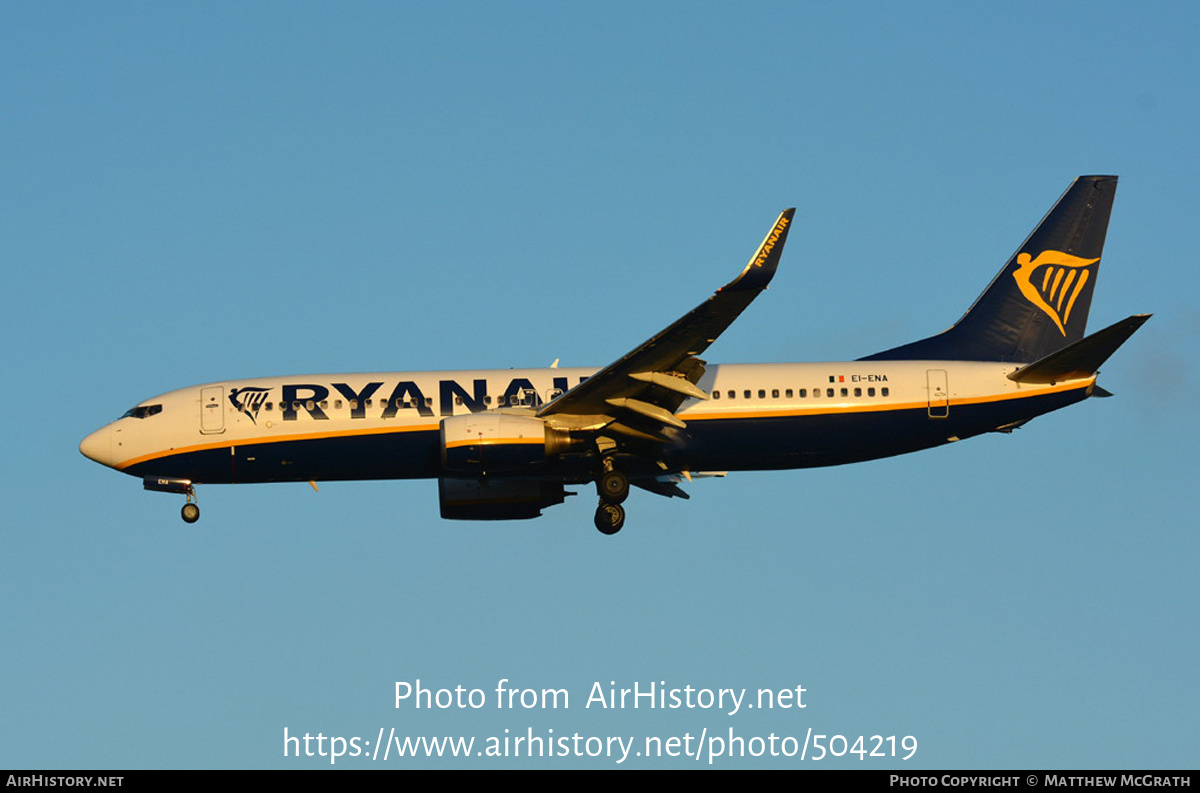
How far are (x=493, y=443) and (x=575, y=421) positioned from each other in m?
2.27

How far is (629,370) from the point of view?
3972 cm

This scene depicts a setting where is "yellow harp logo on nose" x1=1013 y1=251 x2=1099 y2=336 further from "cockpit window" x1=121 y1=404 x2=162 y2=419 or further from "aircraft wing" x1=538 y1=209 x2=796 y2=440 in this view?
"cockpit window" x1=121 y1=404 x2=162 y2=419

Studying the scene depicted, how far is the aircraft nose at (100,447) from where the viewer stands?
43656 millimetres

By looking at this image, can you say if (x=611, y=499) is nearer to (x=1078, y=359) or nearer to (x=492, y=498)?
(x=492, y=498)

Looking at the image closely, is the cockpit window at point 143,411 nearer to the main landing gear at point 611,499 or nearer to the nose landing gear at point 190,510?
the nose landing gear at point 190,510

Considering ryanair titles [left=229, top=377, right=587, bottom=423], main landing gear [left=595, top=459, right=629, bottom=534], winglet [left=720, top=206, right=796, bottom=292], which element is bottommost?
main landing gear [left=595, top=459, right=629, bottom=534]

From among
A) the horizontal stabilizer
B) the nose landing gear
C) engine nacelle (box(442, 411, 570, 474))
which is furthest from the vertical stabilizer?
the nose landing gear

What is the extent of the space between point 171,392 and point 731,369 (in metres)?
14.1

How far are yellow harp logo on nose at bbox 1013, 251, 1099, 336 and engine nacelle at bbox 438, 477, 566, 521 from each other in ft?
44.1

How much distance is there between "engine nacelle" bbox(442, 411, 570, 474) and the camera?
39.6 metres

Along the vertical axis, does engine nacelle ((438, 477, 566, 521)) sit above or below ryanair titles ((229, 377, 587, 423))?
below

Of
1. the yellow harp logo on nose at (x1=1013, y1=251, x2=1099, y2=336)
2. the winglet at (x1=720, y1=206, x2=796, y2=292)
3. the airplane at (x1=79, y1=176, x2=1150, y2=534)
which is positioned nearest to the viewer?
the winglet at (x1=720, y1=206, x2=796, y2=292)

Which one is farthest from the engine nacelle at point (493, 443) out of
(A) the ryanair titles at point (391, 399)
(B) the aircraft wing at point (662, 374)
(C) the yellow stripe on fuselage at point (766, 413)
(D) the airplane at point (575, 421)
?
(C) the yellow stripe on fuselage at point (766, 413)
